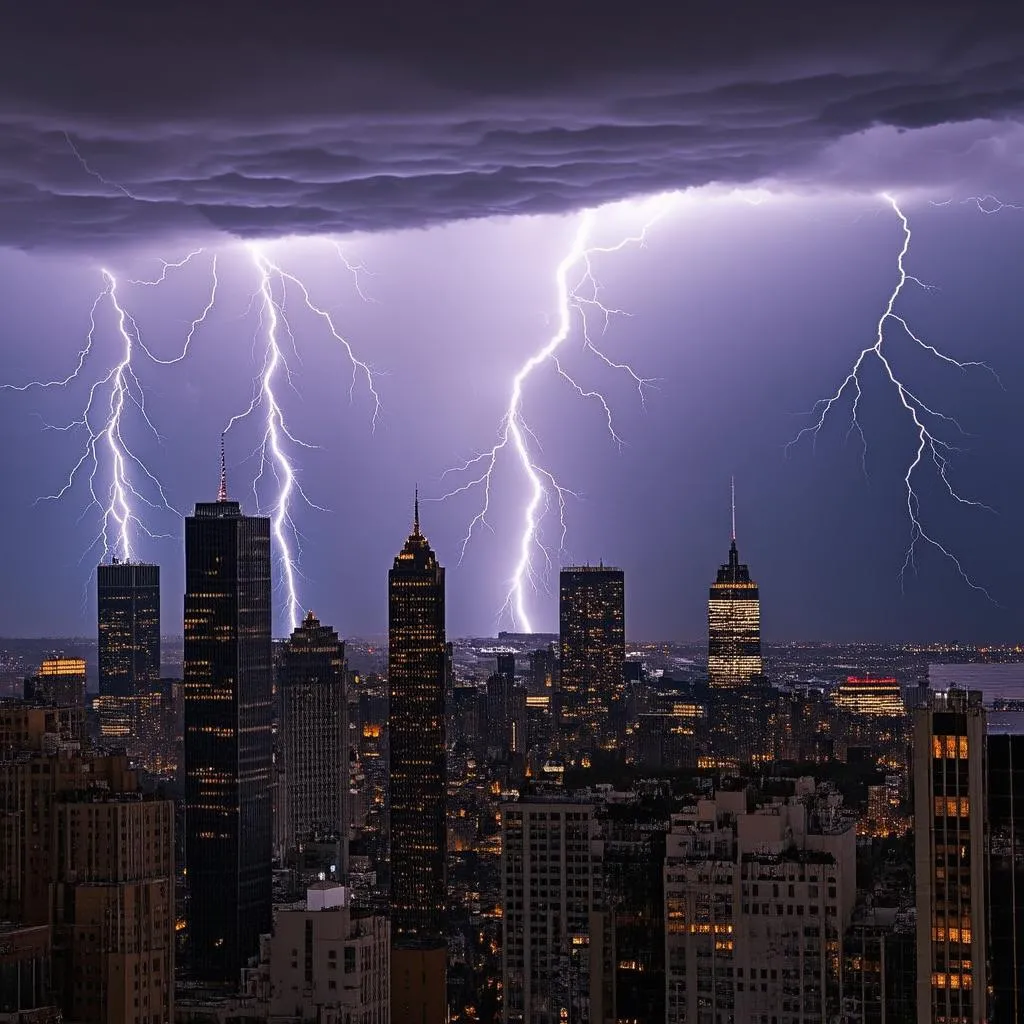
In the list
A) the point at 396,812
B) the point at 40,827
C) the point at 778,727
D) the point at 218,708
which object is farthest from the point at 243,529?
the point at 40,827

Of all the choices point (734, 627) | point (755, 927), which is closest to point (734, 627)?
point (734, 627)

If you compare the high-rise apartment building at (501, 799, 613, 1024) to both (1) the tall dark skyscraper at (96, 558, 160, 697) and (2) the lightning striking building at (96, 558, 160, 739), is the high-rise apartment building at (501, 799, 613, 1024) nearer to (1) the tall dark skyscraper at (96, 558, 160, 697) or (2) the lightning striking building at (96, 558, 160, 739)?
(2) the lightning striking building at (96, 558, 160, 739)

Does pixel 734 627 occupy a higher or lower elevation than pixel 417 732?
higher

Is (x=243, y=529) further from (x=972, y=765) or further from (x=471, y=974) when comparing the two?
(x=972, y=765)

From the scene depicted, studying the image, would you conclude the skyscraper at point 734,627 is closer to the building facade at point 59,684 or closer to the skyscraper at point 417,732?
the skyscraper at point 417,732

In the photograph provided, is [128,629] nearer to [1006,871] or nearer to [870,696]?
[870,696]

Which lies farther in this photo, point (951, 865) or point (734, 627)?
point (734, 627)

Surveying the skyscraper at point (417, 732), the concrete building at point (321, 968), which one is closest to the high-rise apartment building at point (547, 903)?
the concrete building at point (321, 968)
